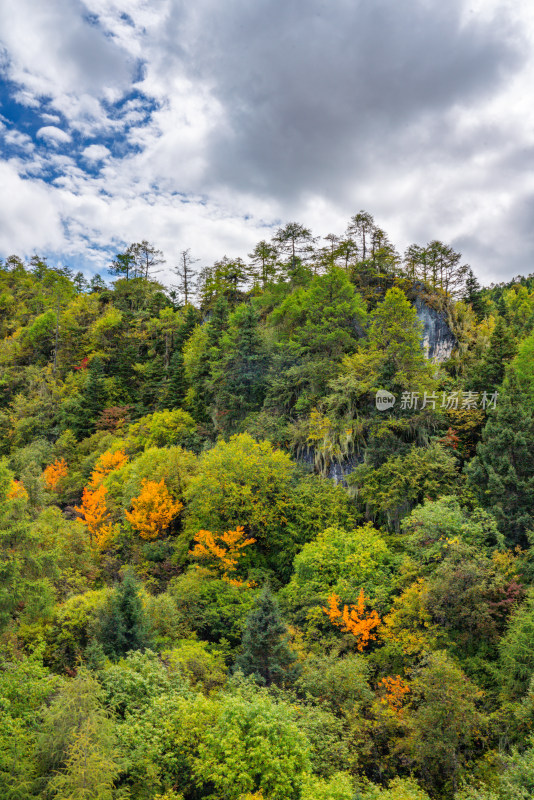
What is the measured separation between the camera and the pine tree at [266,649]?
13.7 m

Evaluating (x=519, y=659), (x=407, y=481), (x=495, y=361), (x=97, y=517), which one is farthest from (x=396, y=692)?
(x=97, y=517)

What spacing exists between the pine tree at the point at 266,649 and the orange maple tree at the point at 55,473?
95.1 ft

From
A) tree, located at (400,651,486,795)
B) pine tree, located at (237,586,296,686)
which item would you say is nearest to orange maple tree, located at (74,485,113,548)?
pine tree, located at (237,586,296,686)

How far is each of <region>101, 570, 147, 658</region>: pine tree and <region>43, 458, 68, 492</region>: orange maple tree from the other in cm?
2643

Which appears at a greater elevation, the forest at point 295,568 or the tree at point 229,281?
the tree at point 229,281

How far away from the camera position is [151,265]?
207ft

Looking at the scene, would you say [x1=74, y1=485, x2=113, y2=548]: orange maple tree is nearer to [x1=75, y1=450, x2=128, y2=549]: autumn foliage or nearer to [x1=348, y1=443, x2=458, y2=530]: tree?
[x1=75, y1=450, x2=128, y2=549]: autumn foliage

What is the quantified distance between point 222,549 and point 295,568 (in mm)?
4079

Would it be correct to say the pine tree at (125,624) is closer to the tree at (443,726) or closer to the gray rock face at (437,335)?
the tree at (443,726)

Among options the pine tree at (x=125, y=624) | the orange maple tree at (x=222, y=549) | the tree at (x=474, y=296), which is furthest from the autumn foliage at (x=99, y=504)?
the tree at (x=474, y=296)

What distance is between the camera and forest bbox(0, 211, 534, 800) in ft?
30.1

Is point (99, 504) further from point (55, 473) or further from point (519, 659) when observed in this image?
point (519, 659)

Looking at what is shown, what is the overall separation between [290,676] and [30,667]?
25.8ft

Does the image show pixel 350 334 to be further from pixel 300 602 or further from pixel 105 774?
pixel 105 774
